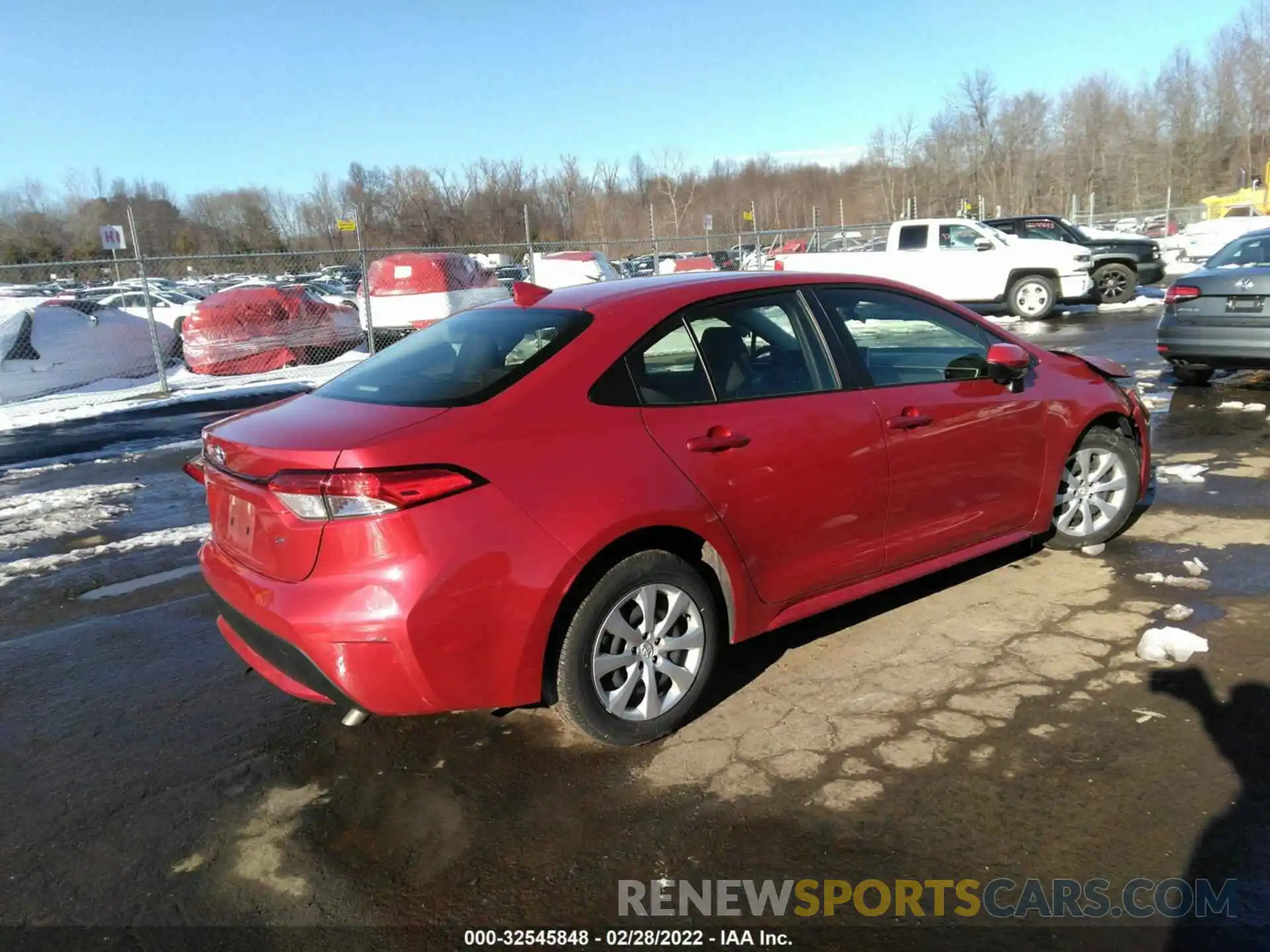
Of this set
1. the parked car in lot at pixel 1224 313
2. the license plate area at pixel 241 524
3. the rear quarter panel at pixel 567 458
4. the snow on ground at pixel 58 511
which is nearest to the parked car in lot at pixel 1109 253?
the parked car in lot at pixel 1224 313

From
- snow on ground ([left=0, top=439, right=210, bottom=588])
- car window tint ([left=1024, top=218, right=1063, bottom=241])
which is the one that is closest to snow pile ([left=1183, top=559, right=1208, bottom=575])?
snow on ground ([left=0, top=439, right=210, bottom=588])

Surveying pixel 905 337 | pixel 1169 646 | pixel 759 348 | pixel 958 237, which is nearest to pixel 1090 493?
pixel 1169 646

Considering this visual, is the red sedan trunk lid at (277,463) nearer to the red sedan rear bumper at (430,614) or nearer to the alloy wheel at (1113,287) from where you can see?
the red sedan rear bumper at (430,614)

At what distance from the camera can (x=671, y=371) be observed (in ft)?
11.3

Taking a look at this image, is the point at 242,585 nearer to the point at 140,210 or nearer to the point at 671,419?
the point at 671,419

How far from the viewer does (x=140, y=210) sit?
64.7m

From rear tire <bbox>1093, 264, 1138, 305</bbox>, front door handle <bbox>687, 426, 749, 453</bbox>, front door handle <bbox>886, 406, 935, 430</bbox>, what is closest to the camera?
front door handle <bbox>687, 426, 749, 453</bbox>

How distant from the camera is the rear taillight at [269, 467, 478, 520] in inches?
109

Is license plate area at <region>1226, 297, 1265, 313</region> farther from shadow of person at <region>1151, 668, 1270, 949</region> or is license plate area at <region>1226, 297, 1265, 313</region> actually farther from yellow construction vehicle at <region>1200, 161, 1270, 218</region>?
yellow construction vehicle at <region>1200, 161, 1270, 218</region>

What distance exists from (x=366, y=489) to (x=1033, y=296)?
17.7 meters

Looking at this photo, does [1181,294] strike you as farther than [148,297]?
No

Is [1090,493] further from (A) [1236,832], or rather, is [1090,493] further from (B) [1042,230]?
(B) [1042,230]

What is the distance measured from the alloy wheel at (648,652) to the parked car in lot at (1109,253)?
707 inches

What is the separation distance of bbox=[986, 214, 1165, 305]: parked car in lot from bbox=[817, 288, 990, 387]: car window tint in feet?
52.8
